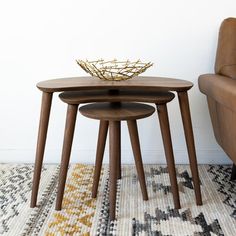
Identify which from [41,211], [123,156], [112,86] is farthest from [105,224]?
[123,156]

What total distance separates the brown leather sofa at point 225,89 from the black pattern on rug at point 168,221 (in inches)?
11.2

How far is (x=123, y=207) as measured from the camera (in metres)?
1.42

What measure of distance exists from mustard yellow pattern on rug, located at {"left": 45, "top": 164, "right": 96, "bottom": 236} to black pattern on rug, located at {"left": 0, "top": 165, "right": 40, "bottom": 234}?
A: 0.18 m

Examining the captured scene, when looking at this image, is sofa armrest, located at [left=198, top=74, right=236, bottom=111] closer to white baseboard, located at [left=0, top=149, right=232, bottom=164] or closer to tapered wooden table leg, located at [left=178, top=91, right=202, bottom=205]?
tapered wooden table leg, located at [left=178, top=91, right=202, bottom=205]

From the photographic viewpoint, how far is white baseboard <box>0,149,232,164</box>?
75.2 inches

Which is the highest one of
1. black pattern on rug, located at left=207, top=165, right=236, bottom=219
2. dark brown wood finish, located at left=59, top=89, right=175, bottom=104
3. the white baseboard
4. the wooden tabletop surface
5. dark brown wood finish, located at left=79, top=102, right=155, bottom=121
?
the wooden tabletop surface

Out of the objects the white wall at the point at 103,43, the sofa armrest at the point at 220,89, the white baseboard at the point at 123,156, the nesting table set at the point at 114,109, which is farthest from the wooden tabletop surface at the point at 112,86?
the white baseboard at the point at 123,156

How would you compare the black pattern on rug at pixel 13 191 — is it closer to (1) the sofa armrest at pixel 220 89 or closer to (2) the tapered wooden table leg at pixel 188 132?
(2) the tapered wooden table leg at pixel 188 132

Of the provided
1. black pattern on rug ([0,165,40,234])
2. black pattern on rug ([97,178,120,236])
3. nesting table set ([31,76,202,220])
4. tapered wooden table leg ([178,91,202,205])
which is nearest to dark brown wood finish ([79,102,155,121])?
nesting table set ([31,76,202,220])

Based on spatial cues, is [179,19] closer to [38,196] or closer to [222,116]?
[222,116]

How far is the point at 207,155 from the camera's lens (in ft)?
6.27

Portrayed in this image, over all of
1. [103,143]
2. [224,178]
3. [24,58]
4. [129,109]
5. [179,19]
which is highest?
[179,19]

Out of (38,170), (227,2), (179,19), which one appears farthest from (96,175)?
(227,2)

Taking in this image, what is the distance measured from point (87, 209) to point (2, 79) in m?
A: 0.91
